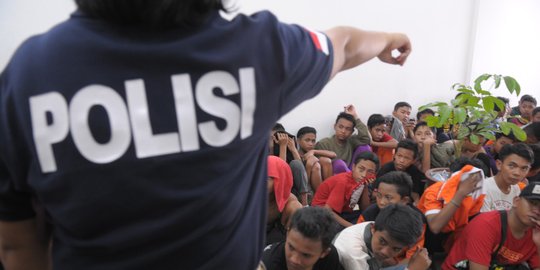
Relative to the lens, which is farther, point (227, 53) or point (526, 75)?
point (526, 75)

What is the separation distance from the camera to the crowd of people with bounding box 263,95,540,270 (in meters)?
1.54

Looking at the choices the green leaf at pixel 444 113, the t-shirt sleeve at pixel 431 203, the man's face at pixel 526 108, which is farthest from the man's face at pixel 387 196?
the man's face at pixel 526 108

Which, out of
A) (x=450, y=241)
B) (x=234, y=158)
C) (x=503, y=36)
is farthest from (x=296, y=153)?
(x=503, y=36)

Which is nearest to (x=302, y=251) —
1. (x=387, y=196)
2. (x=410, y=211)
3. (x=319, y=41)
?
(x=410, y=211)

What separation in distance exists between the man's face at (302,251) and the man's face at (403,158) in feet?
4.55

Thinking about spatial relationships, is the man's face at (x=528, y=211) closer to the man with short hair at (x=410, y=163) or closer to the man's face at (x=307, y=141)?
the man with short hair at (x=410, y=163)

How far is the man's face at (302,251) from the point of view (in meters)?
1.41

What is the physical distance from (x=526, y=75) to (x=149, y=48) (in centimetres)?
730

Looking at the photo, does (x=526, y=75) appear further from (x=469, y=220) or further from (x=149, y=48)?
(x=149, y=48)

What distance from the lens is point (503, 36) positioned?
17.7 ft

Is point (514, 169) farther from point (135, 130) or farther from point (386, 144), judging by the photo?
point (135, 130)

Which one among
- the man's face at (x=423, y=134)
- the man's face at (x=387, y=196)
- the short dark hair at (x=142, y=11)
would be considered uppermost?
the short dark hair at (x=142, y=11)

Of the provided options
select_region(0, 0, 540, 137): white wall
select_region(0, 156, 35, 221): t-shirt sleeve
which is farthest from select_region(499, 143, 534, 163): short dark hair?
select_region(0, 156, 35, 221): t-shirt sleeve

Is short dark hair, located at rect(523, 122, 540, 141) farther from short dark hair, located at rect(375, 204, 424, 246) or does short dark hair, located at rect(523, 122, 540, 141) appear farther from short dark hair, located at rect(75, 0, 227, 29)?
short dark hair, located at rect(75, 0, 227, 29)
